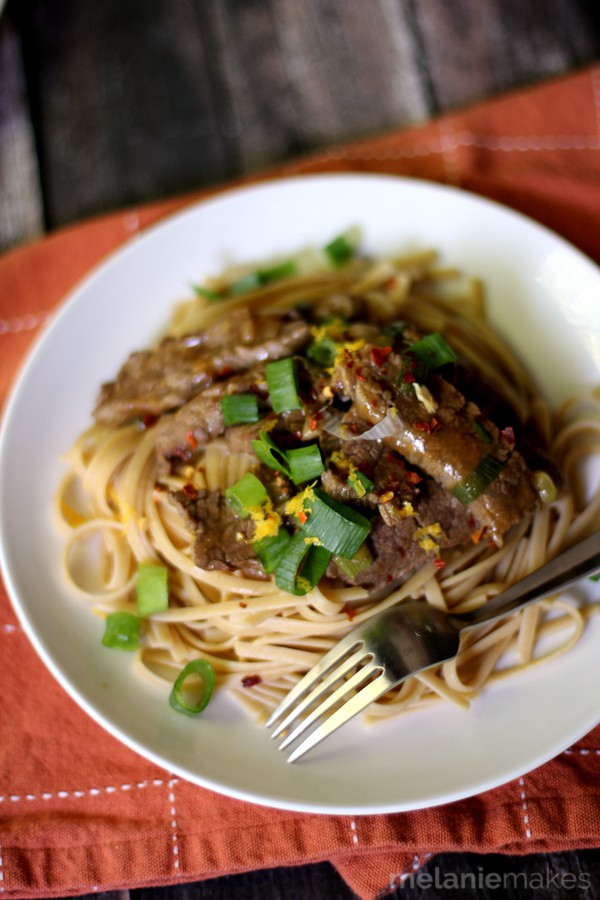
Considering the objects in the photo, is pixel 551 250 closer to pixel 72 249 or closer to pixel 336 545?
→ pixel 336 545

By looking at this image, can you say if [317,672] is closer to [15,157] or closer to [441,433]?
[441,433]

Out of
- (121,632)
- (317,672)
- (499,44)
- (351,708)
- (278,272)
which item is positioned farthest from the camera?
(499,44)

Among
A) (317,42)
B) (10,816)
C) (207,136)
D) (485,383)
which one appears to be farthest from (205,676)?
(317,42)

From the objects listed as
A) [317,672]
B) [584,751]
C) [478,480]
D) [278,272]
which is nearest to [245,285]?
[278,272]

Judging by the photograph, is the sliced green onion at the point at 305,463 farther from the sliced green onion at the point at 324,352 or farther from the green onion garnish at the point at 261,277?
the green onion garnish at the point at 261,277

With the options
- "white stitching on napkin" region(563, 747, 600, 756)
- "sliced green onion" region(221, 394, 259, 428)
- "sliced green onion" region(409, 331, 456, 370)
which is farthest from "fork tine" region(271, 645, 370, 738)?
"sliced green onion" region(409, 331, 456, 370)

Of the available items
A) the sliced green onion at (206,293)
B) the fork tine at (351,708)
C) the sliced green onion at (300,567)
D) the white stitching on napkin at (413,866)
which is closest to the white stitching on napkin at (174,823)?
the fork tine at (351,708)
